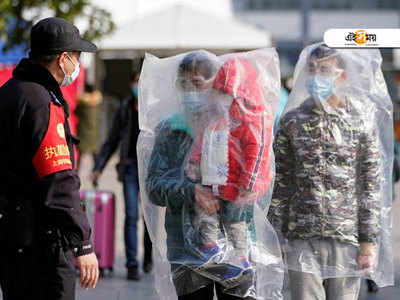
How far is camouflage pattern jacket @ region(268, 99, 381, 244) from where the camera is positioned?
431 cm

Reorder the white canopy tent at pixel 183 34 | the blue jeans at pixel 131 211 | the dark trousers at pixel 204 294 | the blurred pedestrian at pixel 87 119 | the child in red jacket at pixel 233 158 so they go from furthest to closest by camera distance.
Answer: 1. the white canopy tent at pixel 183 34
2. the blurred pedestrian at pixel 87 119
3. the blue jeans at pixel 131 211
4. the dark trousers at pixel 204 294
5. the child in red jacket at pixel 233 158

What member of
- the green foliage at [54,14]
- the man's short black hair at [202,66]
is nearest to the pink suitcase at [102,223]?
the man's short black hair at [202,66]

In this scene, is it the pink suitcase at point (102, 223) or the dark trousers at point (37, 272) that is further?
the pink suitcase at point (102, 223)

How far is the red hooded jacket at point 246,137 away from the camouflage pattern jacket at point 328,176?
1.19 ft

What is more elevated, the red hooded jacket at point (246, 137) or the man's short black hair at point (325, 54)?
the man's short black hair at point (325, 54)

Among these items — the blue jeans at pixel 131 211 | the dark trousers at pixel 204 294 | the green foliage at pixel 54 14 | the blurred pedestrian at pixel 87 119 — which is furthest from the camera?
the blurred pedestrian at pixel 87 119

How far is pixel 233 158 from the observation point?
3.96 meters

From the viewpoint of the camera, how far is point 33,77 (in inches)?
138

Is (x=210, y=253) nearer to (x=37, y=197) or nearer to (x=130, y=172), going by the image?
(x=37, y=197)

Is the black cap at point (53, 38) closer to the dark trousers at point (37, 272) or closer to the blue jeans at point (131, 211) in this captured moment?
the dark trousers at point (37, 272)

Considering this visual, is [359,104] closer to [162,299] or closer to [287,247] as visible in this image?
[287,247]

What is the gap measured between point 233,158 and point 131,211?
11.1ft

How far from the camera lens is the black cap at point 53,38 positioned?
140 inches

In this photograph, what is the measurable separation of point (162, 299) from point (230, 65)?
3.97 feet
